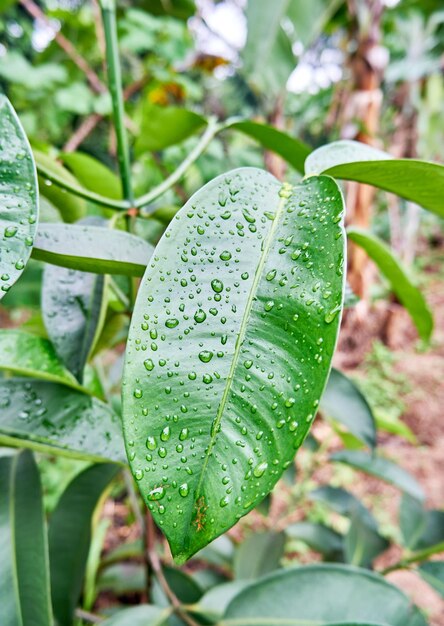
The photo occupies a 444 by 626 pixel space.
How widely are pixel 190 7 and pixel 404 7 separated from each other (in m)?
A: 0.69

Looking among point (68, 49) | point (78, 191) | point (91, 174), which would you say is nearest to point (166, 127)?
point (91, 174)

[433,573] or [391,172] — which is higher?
[391,172]

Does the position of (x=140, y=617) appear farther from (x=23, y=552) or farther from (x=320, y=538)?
(x=320, y=538)

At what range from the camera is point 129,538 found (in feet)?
4.08

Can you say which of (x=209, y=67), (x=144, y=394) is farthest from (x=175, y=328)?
(x=209, y=67)

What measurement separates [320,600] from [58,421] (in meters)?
0.29

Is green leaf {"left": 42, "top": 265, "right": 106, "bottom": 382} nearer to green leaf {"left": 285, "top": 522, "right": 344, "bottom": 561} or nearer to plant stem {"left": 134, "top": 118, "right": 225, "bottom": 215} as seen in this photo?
plant stem {"left": 134, "top": 118, "right": 225, "bottom": 215}

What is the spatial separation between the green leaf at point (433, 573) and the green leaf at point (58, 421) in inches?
15.7

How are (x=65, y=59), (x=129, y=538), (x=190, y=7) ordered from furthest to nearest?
(x=65, y=59), (x=190, y=7), (x=129, y=538)

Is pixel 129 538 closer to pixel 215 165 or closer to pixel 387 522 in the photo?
pixel 387 522

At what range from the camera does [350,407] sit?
0.44m

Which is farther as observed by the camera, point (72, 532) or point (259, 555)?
point (259, 555)

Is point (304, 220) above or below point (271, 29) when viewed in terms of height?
below

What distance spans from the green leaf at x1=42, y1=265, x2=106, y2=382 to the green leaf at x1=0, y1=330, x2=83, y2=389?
0.07 feet
